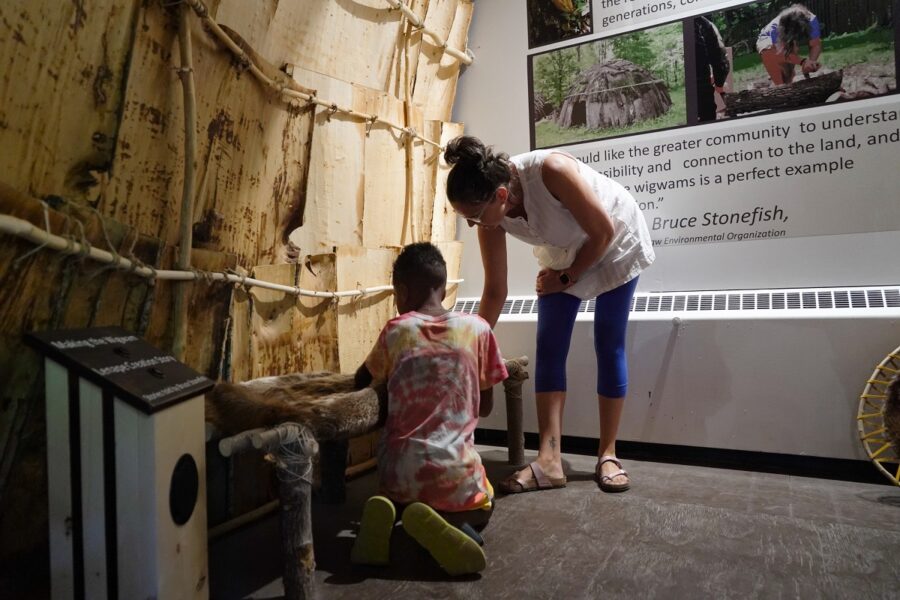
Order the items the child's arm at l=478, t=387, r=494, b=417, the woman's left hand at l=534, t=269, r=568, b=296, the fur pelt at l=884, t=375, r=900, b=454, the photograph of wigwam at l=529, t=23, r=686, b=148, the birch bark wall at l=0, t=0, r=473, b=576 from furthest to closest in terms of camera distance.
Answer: the photograph of wigwam at l=529, t=23, r=686, b=148
the woman's left hand at l=534, t=269, r=568, b=296
the fur pelt at l=884, t=375, r=900, b=454
the child's arm at l=478, t=387, r=494, b=417
the birch bark wall at l=0, t=0, r=473, b=576

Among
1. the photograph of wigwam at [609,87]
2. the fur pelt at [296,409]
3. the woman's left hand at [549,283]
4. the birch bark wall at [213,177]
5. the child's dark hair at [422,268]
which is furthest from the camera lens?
the photograph of wigwam at [609,87]

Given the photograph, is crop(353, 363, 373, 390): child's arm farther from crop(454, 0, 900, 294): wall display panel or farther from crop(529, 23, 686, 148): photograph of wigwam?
crop(529, 23, 686, 148): photograph of wigwam

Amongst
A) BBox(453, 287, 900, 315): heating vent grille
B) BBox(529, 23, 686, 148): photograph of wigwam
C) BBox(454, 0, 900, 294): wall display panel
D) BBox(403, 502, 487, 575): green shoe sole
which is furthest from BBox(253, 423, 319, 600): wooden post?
BBox(529, 23, 686, 148): photograph of wigwam

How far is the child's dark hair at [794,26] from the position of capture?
1.92m

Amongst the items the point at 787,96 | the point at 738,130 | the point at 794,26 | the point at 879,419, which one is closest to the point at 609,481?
the point at 879,419

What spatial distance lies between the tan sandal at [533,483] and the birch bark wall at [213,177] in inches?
23.2

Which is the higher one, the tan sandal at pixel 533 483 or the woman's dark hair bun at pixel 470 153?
the woman's dark hair bun at pixel 470 153

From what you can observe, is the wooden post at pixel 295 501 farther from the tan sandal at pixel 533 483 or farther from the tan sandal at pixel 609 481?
the tan sandal at pixel 609 481

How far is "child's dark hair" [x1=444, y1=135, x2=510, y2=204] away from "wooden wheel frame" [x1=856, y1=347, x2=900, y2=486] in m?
1.20

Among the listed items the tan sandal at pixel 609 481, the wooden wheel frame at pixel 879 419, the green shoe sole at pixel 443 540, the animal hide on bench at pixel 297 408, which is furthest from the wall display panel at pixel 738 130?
the green shoe sole at pixel 443 540

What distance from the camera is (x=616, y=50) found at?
87.3 inches

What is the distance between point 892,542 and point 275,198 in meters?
1.60

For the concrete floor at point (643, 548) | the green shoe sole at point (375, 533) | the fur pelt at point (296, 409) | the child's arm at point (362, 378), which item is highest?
the child's arm at point (362, 378)

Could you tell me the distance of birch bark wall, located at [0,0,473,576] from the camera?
92 cm
